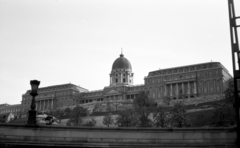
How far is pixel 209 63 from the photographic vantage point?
392 feet

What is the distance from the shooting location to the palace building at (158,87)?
11319 centimetres

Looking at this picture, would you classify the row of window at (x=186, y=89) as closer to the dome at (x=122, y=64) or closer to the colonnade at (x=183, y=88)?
the colonnade at (x=183, y=88)

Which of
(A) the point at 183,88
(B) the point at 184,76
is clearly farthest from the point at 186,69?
(A) the point at 183,88

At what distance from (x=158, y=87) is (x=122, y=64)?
131ft

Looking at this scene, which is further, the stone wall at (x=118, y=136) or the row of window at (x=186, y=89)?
the row of window at (x=186, y=89)

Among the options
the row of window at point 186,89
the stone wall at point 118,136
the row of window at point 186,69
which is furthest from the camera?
the row of window at point 186,69

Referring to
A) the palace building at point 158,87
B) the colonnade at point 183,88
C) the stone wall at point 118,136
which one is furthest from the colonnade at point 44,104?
the stone wall at point 118,136

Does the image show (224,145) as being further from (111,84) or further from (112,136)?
(111,84)

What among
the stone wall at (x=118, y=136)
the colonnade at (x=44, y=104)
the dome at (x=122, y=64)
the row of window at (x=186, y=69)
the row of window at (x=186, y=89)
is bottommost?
the stone wall at (x=118, y=136)

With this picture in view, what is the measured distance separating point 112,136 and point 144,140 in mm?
1844

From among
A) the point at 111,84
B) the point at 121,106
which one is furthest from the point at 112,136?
the point at 111,84

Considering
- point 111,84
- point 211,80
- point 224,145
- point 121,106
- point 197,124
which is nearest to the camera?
point 224,145

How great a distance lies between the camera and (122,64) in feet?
532

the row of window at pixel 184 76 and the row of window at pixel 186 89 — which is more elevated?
the row of window at pixel 184 76
